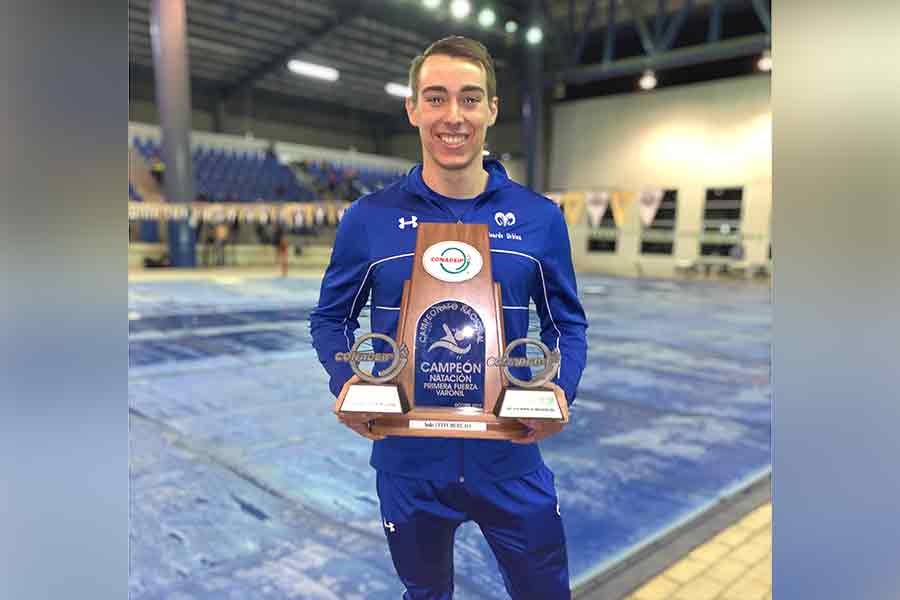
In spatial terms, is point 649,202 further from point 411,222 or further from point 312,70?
point 411,222

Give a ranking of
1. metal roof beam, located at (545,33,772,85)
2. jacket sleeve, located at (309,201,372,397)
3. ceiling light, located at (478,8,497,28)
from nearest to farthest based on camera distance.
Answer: jacket sleeve, located at (309,201,372,397), ceiling light, located at (478,8,497,28), metal roof beam, located at (545,33,772,85)

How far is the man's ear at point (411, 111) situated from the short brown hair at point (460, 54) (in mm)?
12

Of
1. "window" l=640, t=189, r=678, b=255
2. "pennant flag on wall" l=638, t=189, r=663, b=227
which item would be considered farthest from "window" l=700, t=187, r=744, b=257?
"pennant flag on wall" l=638, t=189, r=663, b=227

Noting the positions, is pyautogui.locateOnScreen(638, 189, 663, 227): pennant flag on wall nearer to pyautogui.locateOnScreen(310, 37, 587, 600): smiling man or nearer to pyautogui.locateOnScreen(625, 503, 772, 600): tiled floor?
pyautogui.locateOnScreen(625, 503, 772, 600): tiled floor

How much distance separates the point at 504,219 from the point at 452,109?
0.23 meters

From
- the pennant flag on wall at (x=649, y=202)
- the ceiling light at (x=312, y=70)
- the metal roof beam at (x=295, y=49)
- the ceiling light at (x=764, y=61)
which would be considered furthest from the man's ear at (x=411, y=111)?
the ceiling light at (x=312, y=70)

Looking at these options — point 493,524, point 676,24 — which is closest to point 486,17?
point 493,524

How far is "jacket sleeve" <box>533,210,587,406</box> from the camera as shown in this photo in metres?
1.32

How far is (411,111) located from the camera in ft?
4.28

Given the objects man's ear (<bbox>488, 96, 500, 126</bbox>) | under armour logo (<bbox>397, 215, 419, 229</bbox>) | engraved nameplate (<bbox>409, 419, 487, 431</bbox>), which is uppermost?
man's ear (<bbox>488, 96, 500, 126</bbox>)
